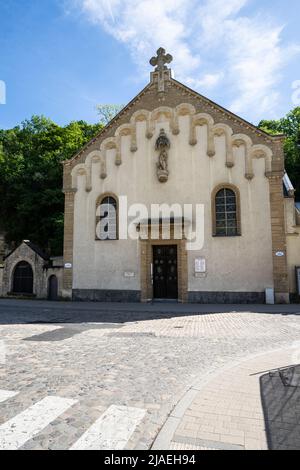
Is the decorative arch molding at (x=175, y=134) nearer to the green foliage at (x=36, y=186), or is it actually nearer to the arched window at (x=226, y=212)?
the arched window at (x=226, y=212)

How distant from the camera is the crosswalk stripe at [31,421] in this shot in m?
3.40

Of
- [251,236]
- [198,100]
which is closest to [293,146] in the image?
[198,100]

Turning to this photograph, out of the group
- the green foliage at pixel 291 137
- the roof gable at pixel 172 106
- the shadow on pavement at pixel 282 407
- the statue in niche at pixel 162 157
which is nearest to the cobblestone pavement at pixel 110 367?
the shadow on pavement at pixel 282 407

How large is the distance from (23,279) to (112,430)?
63.7 ft

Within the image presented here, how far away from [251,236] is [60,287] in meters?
11.6

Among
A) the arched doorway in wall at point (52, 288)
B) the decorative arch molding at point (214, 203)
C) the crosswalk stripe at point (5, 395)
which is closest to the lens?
the crosswalk stripe at point (5, 395)

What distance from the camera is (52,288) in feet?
67.6

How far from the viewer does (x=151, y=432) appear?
11.8ft

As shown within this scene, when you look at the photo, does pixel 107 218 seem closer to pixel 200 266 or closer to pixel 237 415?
pixel 200 266

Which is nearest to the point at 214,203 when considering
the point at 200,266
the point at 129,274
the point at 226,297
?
the point at 200,266

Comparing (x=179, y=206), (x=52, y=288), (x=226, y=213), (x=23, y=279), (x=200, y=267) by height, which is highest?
(x=179, y=206)

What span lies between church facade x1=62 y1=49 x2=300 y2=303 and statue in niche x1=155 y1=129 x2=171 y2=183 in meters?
0.06

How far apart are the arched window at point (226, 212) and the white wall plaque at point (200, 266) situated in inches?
62.2

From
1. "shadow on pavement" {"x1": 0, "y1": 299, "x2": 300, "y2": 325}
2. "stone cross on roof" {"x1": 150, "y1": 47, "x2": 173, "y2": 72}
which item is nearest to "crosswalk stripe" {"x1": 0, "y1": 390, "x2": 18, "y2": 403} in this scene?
"shadow on pavement" {"x1": 0, "y1": 299, "x2": 300, "y2": 325}
